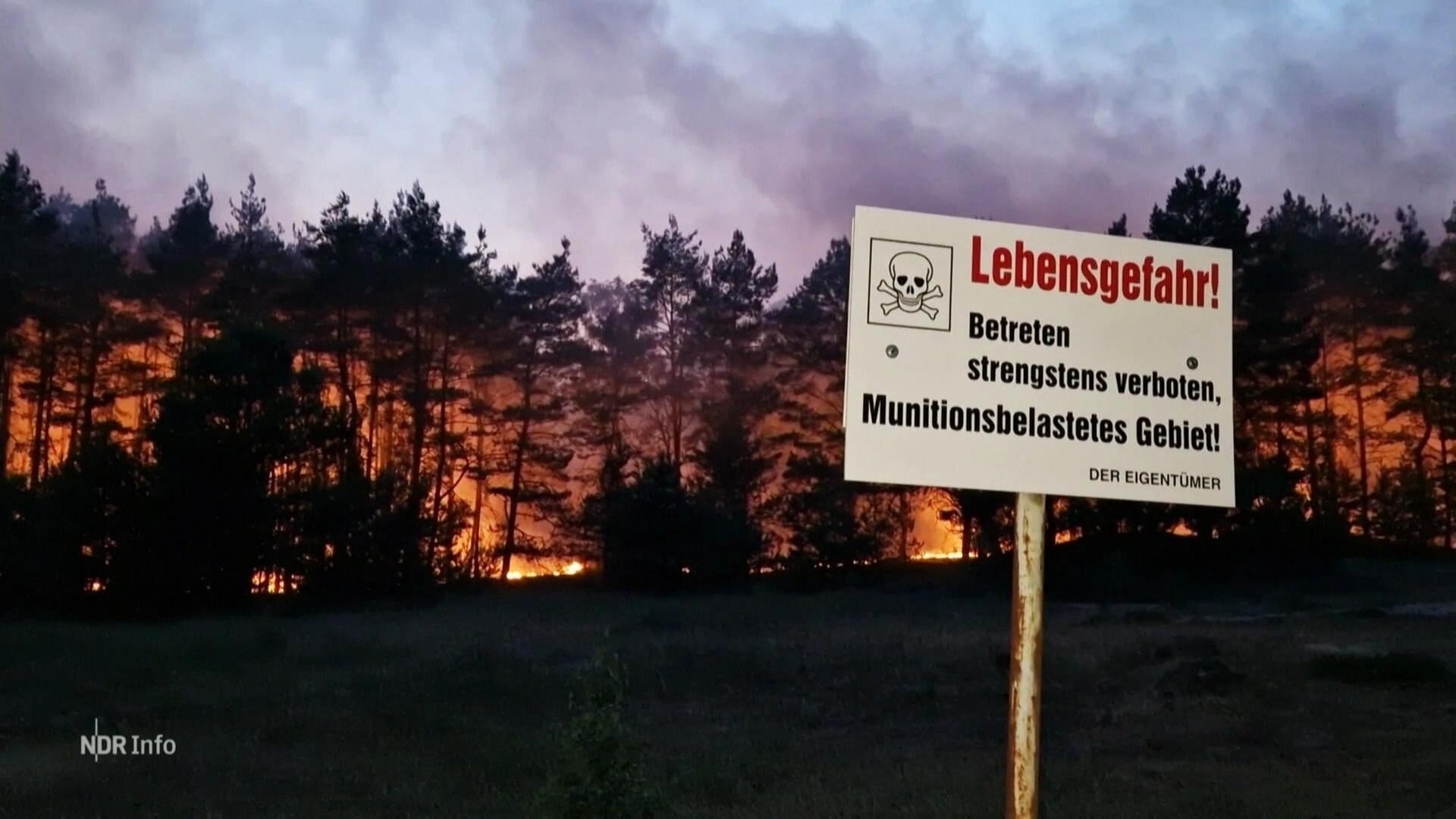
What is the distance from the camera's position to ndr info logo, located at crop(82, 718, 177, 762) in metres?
14.7

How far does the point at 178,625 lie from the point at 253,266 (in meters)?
21.3

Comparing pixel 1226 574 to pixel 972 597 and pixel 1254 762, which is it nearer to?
pixel 972 597

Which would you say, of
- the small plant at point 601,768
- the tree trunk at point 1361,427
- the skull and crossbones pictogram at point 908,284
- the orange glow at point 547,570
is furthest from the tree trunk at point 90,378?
the skull and crossbones pictogram at point 908,284

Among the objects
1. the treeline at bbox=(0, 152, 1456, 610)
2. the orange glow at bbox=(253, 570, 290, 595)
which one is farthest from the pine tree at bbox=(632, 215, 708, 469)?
the orange glow at bbox=(253, 570, 290, 595)

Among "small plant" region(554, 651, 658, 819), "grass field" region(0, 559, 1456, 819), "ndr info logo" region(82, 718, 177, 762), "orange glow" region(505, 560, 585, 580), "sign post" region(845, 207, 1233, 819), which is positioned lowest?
"ndr info logo" region(82, 718, 177, 762)

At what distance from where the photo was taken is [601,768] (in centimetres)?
720

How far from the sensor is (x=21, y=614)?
3656 centimetres

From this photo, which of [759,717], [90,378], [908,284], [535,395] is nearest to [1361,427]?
[535,395]

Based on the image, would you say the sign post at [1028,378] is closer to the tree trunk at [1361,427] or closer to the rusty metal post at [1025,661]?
the rusty metal post at [1025,661]

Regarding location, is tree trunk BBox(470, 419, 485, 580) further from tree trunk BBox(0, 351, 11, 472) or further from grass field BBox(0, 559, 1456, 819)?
grass field BBox(0, 559, 1456, 819)

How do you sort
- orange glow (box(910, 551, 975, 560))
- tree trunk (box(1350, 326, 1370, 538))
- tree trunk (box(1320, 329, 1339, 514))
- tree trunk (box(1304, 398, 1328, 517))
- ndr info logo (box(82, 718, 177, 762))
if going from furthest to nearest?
orange glow (box(910, 551, 975, 560))
tree trunk (box(1320, 329, 1339, 514))
tree trunk (box(1350, 326, 1370, 538))
tree trunk (box(1304, 398, 1328, 517))
ndr info logo (box(82, 718, 177, 762))

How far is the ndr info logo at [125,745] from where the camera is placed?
1466 centimetres

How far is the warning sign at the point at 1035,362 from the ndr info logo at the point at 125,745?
1258cm

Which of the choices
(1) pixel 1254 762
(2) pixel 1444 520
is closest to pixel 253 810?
(1) pixel 1254 762
